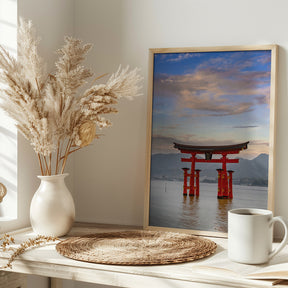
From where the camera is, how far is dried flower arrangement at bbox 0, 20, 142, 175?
1.22 metres

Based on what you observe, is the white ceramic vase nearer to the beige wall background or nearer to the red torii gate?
the beige wall background

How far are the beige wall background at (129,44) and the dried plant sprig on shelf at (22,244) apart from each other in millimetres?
215

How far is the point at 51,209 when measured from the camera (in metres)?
1.25

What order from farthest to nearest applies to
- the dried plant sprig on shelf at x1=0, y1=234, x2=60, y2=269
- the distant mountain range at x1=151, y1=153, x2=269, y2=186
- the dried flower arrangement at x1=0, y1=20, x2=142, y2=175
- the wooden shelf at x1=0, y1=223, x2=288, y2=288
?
the distant mountain range at x1=151, y1=153, x2=269, y2=186, the dried flower arrangement at x1=0, y1=20, x2=142, y2=175, the dried plant sprig on shelf at x1=0, y1=234, x2=60, y2=269, the wooden shelf at x1=0, y1=223, x2=288, y2=288

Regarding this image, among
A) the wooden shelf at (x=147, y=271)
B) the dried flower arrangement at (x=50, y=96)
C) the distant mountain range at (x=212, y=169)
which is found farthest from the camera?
the distant mountain range at (x=212, y=169)

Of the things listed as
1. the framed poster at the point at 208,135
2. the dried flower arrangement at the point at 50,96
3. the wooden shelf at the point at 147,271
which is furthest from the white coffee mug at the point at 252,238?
the dried flower arrangement at the point at 50,96

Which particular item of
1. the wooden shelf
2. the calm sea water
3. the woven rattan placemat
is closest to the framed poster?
the calm sea water

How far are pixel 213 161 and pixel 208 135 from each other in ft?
0.30

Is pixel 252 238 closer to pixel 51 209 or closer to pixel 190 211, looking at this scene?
pixel 190 211

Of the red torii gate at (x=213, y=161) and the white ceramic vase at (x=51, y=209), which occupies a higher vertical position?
the red torii gate at (x=213, y=161)

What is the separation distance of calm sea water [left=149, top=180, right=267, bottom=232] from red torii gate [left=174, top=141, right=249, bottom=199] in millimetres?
19

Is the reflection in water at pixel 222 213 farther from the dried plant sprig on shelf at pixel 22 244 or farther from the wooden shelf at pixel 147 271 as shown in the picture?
the dried plant sprig on shelf at pixel 22 244

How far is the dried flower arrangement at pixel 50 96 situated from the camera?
122 cm

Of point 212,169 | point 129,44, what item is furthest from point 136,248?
point 129,44
